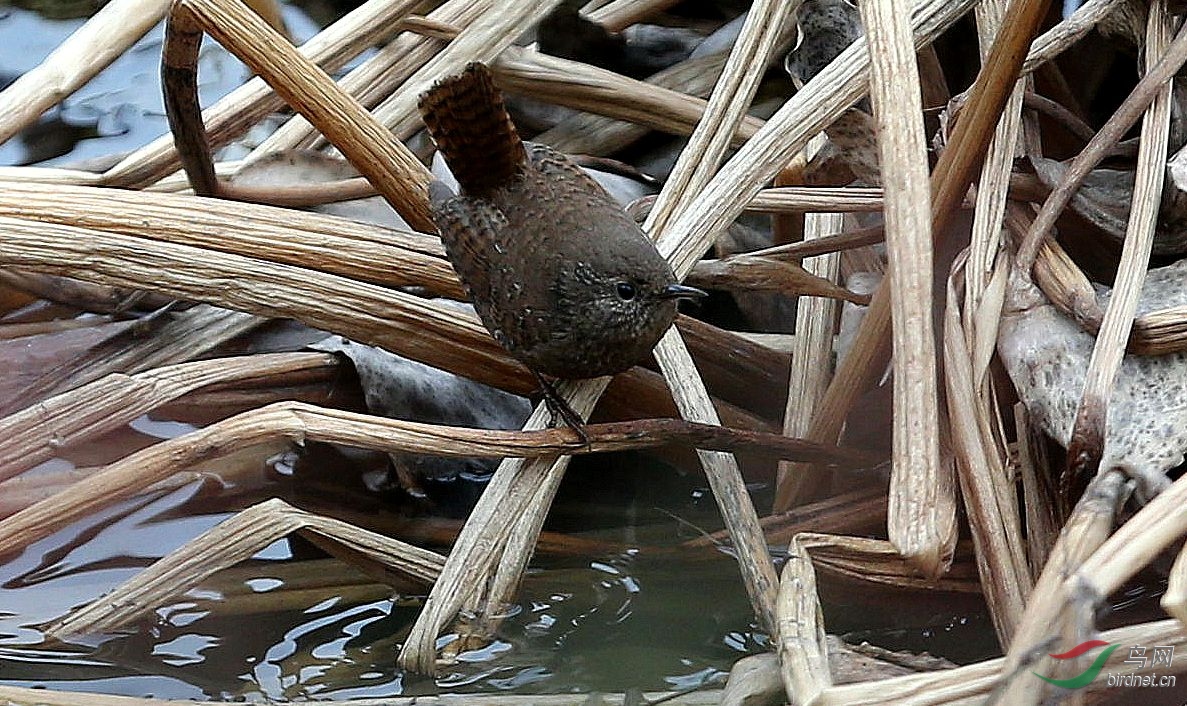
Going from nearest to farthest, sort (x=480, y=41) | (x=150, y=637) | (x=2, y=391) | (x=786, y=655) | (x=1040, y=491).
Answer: (x=786, y=655), (x=1040, y=491), (x=150, y=637), (x=2, y=391), (x=480, y=41)

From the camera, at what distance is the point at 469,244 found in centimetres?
273

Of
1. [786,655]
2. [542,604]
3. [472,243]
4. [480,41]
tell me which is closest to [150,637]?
[542,604]

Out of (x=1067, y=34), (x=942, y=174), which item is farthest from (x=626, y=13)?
(x=942, y=174)

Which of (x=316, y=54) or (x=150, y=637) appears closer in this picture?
(x=150, y=637)

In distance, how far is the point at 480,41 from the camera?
11.1 feet

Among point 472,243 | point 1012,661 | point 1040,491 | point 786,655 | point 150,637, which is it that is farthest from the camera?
point 472,243

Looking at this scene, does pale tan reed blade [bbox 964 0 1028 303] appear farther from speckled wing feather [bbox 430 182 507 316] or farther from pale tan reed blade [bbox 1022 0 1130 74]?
speckled wing feather [bbox 430 182 507 316]

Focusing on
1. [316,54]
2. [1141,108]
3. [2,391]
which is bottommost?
[2,391]

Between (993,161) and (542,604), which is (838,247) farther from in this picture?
(542,604)

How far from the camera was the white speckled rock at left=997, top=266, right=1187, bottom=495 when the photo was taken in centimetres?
210

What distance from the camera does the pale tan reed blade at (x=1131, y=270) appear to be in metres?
2.10

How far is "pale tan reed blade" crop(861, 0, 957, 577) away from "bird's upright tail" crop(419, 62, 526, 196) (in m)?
0.79

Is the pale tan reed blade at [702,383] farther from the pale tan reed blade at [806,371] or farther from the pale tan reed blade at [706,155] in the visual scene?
the pale tan reed blade at [806,371]

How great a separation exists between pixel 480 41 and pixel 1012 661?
2290 millimetres
